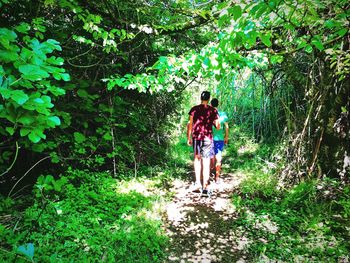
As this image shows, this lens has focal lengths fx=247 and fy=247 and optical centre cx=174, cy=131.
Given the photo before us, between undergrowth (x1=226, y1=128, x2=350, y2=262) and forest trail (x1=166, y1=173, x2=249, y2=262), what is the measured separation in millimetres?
174

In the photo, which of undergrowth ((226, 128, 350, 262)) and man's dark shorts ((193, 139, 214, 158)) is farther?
man's dark shorts ((193, 139, 214, 158))

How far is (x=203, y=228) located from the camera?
3.95m

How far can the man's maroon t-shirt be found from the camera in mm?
4855

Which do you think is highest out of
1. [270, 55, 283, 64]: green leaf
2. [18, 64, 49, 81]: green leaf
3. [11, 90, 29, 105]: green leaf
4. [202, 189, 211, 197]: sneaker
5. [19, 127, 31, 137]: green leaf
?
[270, 55, 283, 64]: green leaf

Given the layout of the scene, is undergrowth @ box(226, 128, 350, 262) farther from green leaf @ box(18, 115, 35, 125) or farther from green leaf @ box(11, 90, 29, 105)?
green leaf @ box(11, 90, 29, 105)

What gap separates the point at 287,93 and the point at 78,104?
4.89m

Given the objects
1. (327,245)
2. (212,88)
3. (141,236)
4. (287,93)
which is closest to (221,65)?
(141,236)

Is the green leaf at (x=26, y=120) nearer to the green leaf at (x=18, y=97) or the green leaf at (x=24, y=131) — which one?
the green leaf at (x=24, y=131)

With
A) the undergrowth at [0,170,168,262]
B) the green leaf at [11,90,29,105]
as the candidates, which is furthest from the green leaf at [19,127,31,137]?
the undergrowth at [0,170,168,262]

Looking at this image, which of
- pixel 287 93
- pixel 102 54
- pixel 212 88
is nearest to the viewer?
pixel 102 54

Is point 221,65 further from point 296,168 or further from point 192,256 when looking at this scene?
point 296,168

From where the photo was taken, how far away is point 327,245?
3.31 metres

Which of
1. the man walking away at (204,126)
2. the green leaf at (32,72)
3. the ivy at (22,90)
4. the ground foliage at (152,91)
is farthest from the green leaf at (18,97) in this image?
the man walking away at (204,126)

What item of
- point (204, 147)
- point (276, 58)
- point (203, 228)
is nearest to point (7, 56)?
point (276, 58)
